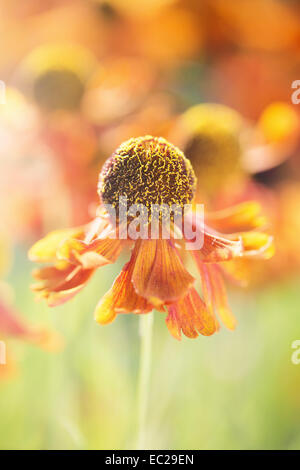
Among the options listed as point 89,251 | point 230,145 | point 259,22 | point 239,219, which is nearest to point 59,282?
point 89,251

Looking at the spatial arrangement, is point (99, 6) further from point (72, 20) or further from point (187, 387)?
point (187, 387)

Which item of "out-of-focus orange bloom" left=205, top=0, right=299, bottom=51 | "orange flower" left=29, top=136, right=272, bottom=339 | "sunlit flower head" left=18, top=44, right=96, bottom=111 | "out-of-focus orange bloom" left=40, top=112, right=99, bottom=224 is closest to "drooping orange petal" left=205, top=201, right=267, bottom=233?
"orange flower" left=29, top=136, right=272, bottom=339

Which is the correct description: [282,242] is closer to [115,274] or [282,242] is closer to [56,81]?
[115,274]

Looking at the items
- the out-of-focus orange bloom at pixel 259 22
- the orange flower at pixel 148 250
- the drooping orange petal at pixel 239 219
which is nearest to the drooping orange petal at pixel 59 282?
the orange flower at pixel 148 250

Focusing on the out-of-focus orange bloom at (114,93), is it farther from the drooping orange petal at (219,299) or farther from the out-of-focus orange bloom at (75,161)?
the drooping orange petal at (219,299)

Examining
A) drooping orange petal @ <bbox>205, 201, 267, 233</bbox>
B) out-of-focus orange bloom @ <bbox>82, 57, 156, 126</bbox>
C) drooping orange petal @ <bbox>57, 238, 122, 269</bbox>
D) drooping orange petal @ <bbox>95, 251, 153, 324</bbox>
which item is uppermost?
out-of-focus orange bloom @ <bbox>82, 57, 156, 126</bbox>

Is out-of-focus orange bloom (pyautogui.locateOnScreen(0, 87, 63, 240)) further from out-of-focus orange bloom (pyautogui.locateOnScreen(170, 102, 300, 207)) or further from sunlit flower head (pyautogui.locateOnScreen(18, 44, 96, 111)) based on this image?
out-of-focus orange bloom (pyautogui.locateOnScreen(170, 102, 300, 207))
